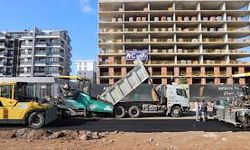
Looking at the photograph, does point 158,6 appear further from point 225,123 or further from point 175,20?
point 225,123

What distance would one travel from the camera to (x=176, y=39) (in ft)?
301

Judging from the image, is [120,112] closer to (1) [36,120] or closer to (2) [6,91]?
(1) [36,120]

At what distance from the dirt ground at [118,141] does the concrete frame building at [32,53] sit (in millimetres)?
107626

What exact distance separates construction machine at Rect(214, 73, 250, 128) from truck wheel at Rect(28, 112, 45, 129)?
11.2m

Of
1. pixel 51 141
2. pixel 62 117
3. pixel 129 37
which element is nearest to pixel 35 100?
pixel 62 117

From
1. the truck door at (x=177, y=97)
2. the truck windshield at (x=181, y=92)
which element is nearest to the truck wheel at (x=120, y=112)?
the truck door at (x=177, y=97)

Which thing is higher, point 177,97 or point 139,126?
point 177,97

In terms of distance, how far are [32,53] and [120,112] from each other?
97.0 metres

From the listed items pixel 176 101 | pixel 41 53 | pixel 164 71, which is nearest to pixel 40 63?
pixel 41 53

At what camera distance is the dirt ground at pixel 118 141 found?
1423 centimetres

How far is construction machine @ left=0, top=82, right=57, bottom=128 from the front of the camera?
70.9 feet

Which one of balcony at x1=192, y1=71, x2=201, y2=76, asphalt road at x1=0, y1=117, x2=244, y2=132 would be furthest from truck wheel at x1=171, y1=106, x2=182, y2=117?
balcony at x1=192, y1=71, x2=201, y2=76

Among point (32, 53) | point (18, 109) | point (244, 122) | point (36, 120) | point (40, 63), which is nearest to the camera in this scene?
point (18, 109)

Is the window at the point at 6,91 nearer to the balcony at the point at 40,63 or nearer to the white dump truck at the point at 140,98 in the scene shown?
the white dump truck at the point at 140,98
